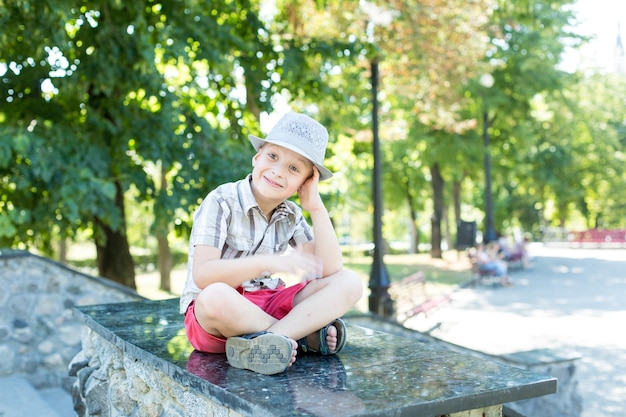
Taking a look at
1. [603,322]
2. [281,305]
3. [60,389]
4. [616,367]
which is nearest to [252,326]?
[281,305]

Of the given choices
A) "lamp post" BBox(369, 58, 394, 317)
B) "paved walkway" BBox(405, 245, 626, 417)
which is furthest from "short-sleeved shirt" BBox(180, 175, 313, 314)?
"lamp post" BBox(369, 58, 394, 317)

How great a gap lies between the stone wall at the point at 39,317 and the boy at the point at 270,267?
3340 mm

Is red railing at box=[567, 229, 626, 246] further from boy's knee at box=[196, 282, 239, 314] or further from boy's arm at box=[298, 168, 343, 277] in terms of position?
boy's knee at box=[196, 282, 239, 314]

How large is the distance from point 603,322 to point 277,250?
1000 cm

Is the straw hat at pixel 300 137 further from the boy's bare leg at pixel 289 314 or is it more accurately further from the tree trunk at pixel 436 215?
the tree trunk at pixel 436 215

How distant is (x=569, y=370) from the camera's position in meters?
6.70

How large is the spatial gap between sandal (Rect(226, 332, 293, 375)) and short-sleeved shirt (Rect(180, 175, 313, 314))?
0.53 metres

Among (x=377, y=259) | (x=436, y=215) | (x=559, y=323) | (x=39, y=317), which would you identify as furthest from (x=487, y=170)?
(x=39, y=317)

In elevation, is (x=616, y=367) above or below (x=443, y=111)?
below

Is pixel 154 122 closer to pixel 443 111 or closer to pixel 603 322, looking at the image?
pixel 603 322

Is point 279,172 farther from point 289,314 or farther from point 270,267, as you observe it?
point 289,314

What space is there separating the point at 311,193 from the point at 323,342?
29.2 inches

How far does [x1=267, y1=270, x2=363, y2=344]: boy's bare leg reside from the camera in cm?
312

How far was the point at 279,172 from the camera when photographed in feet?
10.8
